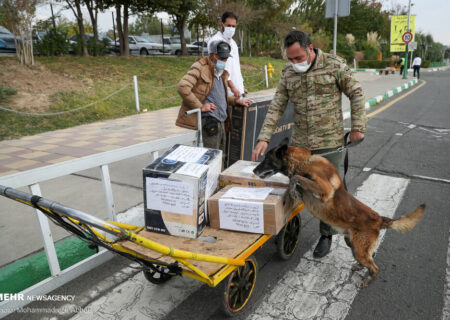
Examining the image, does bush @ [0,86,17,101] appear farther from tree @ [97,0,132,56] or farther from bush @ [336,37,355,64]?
bush @ [336,37,355,64]

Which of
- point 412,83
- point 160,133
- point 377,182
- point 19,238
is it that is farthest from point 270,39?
point 19,238

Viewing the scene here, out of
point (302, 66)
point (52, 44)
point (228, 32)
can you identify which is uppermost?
point (52, 44)

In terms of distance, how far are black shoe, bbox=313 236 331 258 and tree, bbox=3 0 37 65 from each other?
11591 mm

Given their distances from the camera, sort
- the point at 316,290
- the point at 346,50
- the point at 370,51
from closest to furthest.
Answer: the point at 316,290 → the point at 346,50 → the point at 370,51

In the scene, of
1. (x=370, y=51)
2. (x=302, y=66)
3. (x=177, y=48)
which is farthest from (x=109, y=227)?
(x=370, y=51)

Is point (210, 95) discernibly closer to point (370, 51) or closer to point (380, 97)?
point (380, 97)

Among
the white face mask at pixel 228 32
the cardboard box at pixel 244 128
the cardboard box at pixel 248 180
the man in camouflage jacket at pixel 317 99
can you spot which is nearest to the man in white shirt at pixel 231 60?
the white face mask at pixel 228 32

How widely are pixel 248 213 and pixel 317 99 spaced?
3.76ft

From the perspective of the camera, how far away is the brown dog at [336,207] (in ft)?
7.98

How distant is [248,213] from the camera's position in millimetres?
2383

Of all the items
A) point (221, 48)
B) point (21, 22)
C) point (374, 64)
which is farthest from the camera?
→ point (374, 64)

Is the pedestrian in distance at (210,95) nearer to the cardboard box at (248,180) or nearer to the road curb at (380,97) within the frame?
the cardboard box at (248,180)

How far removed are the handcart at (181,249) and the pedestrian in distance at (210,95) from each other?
4.71 feet

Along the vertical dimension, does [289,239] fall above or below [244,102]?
below
